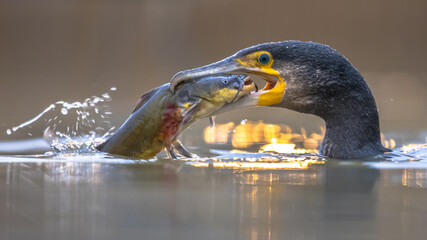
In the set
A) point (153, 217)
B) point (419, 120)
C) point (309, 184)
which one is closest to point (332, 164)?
point (309, 184)

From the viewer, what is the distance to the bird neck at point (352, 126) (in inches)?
253

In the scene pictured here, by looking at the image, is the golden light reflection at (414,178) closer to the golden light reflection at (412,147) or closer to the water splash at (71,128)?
the golden light reflection at (412,147)

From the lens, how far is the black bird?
247 inches

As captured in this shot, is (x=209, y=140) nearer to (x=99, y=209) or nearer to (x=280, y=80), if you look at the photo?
(x=280, y=80)

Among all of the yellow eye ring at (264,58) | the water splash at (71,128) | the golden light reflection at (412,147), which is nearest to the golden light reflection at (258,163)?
the yellow eye ring at (264,58)

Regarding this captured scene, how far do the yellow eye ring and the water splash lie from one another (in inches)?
58.6

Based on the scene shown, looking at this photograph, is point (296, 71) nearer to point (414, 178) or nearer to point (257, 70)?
point (257, 70)

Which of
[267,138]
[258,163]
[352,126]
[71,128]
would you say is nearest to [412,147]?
[352,126]

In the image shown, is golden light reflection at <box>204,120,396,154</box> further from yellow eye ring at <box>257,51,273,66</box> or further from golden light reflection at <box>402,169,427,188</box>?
golden light reflection at <box>402,169,427,188</box>

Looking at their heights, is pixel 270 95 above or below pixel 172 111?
above

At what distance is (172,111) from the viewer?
6.15m

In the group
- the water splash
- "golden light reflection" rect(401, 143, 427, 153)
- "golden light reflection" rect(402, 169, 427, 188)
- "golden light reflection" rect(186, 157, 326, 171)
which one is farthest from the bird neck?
the water splash

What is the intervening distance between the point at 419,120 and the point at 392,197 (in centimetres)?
486

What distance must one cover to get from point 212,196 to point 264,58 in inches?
70.7
